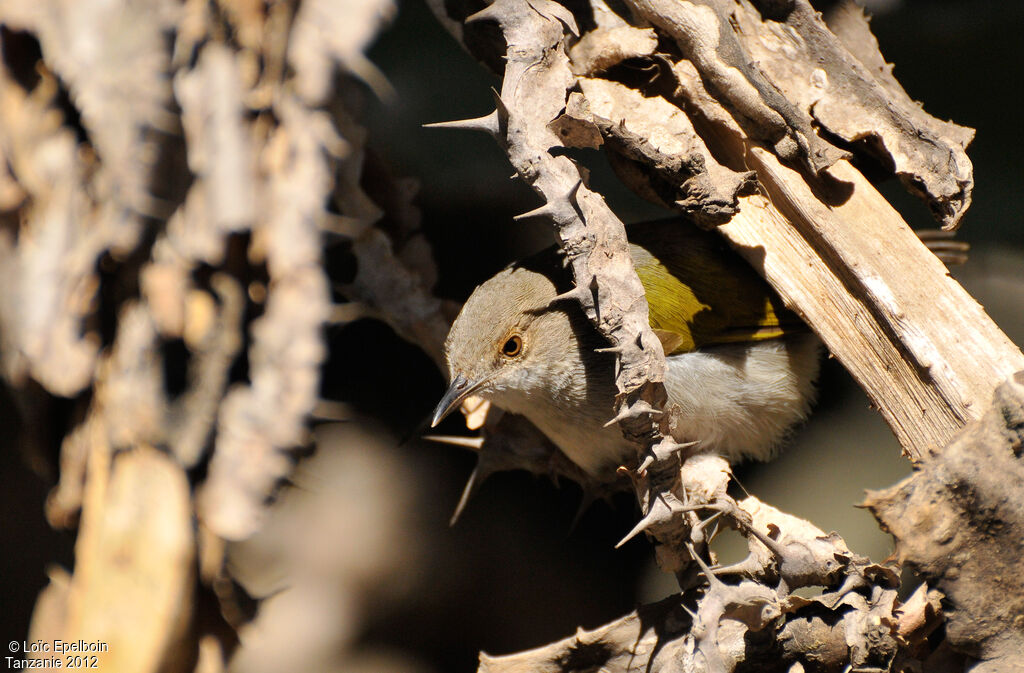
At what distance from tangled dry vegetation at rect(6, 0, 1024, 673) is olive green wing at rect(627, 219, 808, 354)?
0.25m

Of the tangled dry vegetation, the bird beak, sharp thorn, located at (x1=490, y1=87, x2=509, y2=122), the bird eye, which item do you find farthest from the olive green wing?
sharp thorn, located at (x1=490, y1=87, x2=509, y2=122)

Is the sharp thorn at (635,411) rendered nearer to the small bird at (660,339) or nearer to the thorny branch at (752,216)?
the thorny branch at (752,216)

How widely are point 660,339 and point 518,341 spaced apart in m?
0.47

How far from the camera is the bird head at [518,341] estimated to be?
7.88 ft

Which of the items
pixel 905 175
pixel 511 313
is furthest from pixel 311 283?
pixel 905 175

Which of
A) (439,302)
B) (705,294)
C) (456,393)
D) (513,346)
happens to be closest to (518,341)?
(513,346)

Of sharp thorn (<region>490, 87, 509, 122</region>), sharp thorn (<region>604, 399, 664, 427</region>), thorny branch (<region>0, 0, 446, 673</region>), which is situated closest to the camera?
sharp thorn (<region>604, 399, 664, 427</region>)

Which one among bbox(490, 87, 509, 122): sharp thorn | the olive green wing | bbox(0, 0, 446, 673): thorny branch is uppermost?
bbox(490, 87, 509, 122): sharp thorn

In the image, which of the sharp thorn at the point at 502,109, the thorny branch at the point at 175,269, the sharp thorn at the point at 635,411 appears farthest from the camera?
the thorny branch at the point at 175,269

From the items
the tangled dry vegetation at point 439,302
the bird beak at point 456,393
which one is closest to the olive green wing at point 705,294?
the tangled dry vegetation at point 439,302

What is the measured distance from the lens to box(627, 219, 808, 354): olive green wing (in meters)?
2.46

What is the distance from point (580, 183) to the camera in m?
1.87

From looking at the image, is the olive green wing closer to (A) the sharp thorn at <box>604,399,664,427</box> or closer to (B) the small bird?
(B) the small bird

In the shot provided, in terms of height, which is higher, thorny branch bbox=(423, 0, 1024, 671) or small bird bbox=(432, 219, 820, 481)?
thorny branch bbox=(423, 0, 1024, 671)
